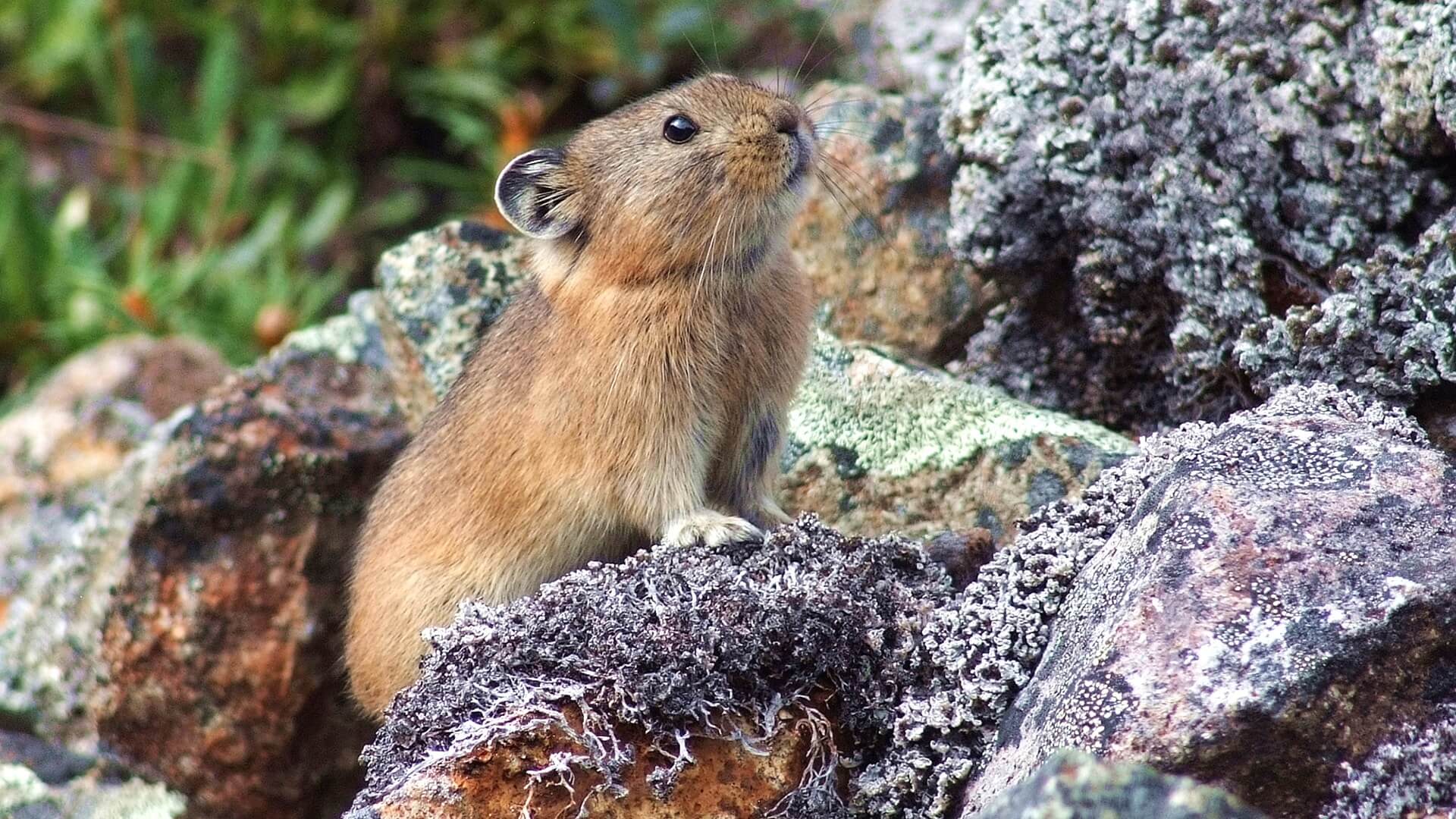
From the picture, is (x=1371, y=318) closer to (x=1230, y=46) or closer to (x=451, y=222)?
(x=1230, y=46)

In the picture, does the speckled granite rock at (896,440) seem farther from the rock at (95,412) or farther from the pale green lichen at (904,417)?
the rock at (95,412)

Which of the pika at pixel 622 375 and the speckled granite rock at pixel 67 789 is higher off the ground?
the pika at pixel 622 375

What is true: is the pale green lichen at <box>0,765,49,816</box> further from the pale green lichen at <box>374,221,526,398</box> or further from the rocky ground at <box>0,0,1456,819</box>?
the pale green lichen at <box>374,221,526,398</box>

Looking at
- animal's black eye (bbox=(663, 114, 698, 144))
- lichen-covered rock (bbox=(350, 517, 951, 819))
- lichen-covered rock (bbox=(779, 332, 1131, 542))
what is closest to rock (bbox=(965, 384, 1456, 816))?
lichen-covered rock (bbox=(350, 517, 951, 819))

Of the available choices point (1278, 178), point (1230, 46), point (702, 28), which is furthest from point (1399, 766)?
point (702, 28)

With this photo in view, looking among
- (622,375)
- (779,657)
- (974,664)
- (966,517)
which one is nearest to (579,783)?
(779,657)

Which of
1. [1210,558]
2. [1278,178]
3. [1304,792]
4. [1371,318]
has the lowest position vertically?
[1304,792]

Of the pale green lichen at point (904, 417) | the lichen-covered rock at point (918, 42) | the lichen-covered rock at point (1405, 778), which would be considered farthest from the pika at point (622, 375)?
the lichen-covered rock at point (918, 42)
